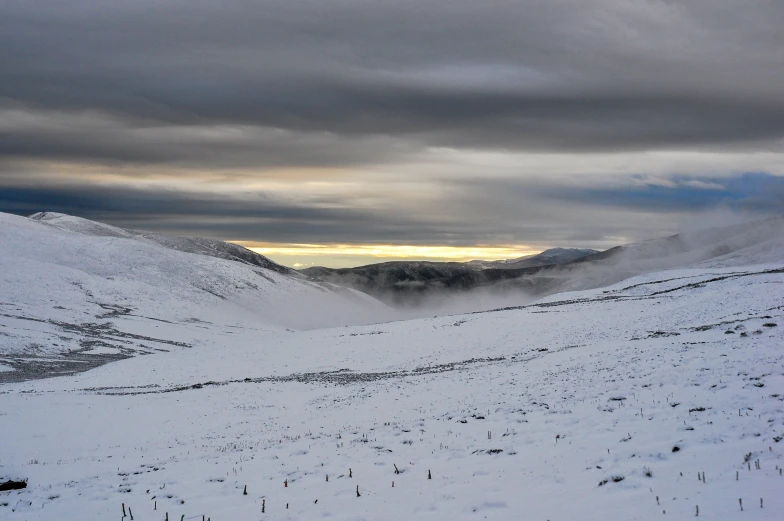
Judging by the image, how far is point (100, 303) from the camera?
127438mm

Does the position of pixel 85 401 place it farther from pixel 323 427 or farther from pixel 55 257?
pixel 55 257

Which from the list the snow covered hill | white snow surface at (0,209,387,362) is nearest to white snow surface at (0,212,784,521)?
the snow covered hill

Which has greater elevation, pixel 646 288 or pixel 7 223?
pixel 7 223

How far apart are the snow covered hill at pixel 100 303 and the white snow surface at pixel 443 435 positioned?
3127 cm

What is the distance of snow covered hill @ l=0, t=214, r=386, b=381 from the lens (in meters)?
77.6

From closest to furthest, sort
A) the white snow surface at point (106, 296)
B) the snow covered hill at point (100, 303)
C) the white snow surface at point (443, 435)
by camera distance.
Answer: the white snow surface at point (443, 435) < the snow covered hill at point (100, 303) < the white snow surface at point (106, 296)

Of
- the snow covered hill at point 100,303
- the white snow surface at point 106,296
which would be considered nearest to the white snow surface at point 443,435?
the snow covered hill at point 100,303

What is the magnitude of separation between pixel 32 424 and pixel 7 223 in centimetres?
18822

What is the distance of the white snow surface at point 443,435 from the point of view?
1186cm

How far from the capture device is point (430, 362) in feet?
146

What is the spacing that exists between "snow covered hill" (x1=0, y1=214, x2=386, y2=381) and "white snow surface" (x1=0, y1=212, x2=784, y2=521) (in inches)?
1231

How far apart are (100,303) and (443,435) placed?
125 meters

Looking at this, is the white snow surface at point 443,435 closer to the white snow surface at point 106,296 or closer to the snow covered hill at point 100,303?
the snow covered hill at point 100,303

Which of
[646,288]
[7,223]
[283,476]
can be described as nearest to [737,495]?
[283,476]
